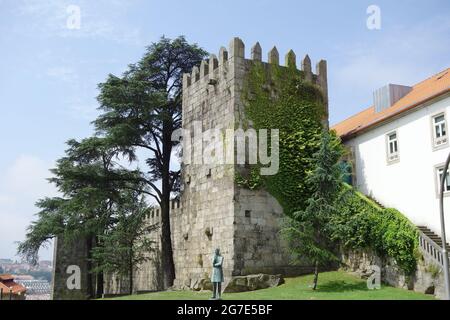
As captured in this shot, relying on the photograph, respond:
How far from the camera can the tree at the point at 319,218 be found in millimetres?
18500

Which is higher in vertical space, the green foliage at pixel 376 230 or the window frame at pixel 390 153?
the window frame at pixel 390 153

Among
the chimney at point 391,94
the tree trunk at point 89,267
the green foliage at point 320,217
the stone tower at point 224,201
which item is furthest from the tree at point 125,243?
the chimney at point 391,94

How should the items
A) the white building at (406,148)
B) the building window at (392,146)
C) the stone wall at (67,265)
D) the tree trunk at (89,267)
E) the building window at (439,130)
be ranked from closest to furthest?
the building window at (439,130), the white building at (406,148), the building window at (392,146), the stone wall at (67,265), the tree trunk at (89,267)

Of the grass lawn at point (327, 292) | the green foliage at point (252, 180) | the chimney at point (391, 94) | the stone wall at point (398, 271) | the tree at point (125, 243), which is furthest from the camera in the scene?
the tree at point (125, 243)

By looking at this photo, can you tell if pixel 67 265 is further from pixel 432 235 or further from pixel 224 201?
pixel 432 235

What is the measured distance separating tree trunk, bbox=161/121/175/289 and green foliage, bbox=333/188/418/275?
33.6ft

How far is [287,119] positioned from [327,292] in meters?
7.84

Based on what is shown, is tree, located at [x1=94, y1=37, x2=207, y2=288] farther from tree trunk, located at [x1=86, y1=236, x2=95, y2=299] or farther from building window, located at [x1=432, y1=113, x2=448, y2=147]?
building window, located at [x1=432, y1=113, x2=448, y2=147]

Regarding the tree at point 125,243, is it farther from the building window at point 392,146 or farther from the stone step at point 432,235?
the stone step at point 432,235

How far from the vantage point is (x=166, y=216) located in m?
28.2

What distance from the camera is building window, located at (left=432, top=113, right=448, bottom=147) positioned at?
1966cm

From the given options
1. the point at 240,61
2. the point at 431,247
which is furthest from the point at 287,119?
the point at 431,247

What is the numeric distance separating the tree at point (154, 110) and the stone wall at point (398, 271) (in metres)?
10.2
